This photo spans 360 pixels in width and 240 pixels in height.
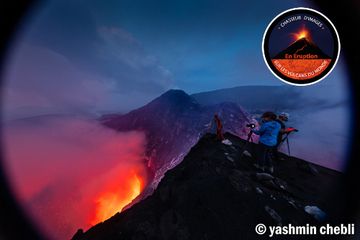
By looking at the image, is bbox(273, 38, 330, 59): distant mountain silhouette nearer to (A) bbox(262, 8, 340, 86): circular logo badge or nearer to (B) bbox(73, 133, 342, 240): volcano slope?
(A) bbox(262, 8, 340, 86): circular logo badge

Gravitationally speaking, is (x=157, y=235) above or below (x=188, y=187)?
below

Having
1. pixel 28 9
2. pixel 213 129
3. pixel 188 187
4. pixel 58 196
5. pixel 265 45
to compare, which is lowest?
pixel 58 196

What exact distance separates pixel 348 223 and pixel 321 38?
8.73 feet

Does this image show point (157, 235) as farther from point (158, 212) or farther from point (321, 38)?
point (321, 38)

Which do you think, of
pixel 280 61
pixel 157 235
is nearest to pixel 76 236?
pixel 157 235

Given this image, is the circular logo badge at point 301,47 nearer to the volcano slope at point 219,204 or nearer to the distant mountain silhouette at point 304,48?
the distant mountain silhouette at point 304,48

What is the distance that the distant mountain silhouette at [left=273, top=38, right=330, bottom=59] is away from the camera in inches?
133

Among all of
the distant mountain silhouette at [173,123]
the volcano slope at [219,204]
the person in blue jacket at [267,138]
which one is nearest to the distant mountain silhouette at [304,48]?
the person in blue jacket at [267,138]

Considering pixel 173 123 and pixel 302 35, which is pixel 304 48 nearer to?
pixel 302 35

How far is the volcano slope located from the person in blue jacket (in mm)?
202

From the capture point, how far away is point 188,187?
3.14 meters

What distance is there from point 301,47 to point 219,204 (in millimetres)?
2659

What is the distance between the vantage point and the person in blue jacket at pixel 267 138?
3.47 metres

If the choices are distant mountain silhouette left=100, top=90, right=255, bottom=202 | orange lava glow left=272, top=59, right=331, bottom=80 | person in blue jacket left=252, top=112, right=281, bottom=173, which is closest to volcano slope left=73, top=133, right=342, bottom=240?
person in blue jacket left=252, top=112, right=281, bottom=173
